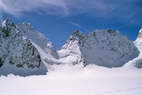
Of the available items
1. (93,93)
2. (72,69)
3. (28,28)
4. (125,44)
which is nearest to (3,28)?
(28,28)

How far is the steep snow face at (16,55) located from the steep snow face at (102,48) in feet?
42.1

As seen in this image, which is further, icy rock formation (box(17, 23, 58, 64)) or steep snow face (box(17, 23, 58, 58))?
steep snow face (box(17, 23, 58, 58))

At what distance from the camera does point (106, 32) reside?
55219mm

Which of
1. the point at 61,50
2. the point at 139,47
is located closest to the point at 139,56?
the point at 139,47

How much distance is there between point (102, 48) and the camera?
175 ft

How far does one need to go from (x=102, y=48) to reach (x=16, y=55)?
1059 inches

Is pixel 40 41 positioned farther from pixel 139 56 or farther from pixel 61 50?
pixel 139 56

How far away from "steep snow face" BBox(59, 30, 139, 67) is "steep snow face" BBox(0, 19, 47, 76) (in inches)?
505

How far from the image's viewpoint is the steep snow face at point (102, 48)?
49.6m

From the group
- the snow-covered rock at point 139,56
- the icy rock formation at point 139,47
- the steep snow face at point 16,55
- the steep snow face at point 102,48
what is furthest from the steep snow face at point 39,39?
the icy rock formation at point 139,47

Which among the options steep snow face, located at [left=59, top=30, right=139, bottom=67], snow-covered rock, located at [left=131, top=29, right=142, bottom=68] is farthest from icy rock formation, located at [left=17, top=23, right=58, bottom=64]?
snow-covered rock, located at [left=131, top=29, right=142, bottom=68]

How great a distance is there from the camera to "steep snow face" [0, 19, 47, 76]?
109 ft

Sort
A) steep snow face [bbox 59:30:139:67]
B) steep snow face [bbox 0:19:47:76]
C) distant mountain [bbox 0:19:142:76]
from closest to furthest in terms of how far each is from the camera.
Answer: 1. steep snow face [bbox 0:19:47:76]
2. distant mountain [bbox 0:19:142:76]
3. steep snow face [bbox 59:30:139:67]

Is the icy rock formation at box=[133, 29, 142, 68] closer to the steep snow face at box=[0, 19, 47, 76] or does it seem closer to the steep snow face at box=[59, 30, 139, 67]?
the steep snow face at box=[59, 30, 139, 67]
